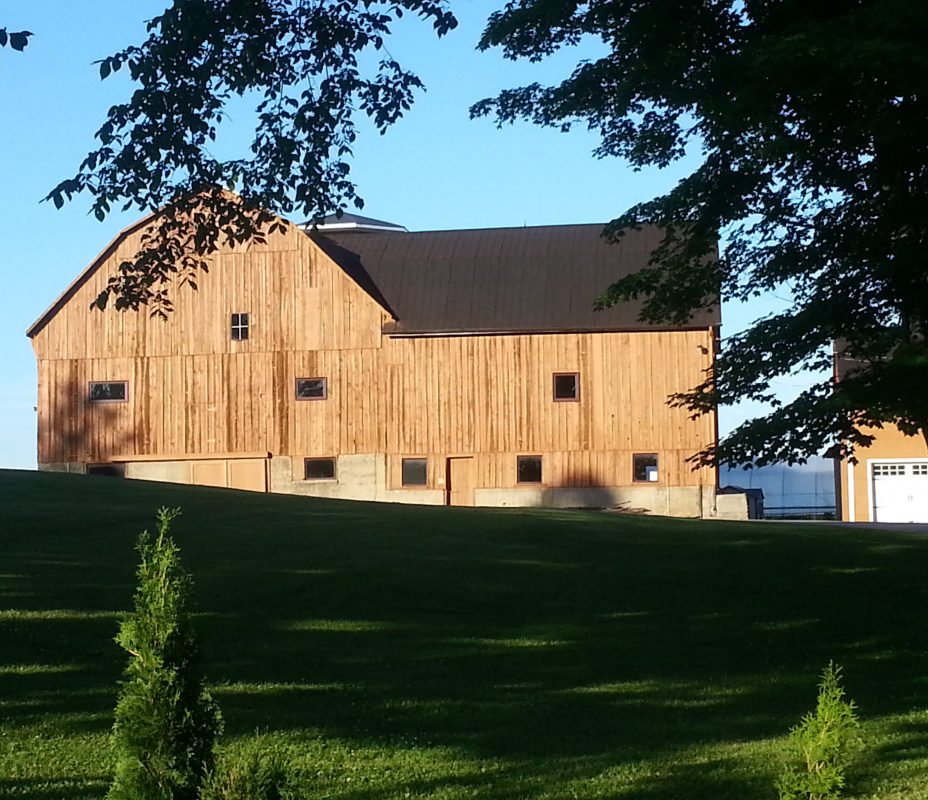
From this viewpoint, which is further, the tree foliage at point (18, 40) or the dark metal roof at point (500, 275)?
the dark metal roof at point (500, 275)

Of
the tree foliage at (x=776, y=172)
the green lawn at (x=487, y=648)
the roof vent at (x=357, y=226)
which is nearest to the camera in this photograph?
the green lawn at (x=487, y=648)

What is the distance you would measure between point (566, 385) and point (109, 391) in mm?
15688

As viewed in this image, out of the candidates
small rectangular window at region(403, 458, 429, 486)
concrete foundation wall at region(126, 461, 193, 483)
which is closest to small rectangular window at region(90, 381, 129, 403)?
concrete foundation wall at region(126, 461, 193, 483)

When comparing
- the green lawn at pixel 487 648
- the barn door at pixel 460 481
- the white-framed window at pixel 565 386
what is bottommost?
the green lawn at pixel 487 648

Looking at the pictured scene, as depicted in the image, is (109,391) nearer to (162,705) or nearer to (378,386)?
(378,386)

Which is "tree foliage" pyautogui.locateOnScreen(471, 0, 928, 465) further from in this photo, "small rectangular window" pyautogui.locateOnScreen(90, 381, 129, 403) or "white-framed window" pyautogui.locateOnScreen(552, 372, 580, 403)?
"small rectangular window" pyautogui.locateOnScreen(90, 381, 129, 403)

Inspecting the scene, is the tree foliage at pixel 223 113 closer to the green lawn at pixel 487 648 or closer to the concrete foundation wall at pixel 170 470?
the green lawn at pixel 487 648

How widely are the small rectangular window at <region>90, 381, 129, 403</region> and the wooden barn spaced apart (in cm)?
8

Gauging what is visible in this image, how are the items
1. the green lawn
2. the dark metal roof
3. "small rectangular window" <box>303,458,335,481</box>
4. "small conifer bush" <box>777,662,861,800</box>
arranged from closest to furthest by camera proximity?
"small conifer bush" <box>777,662,861,800</box>, the green lawn, "small rectangular window" <box>303,458,335,481</box>, the dark metal roof

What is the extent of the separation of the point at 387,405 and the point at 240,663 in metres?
32.0

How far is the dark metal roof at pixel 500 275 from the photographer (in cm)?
4612

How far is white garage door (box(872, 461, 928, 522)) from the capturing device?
147 ft

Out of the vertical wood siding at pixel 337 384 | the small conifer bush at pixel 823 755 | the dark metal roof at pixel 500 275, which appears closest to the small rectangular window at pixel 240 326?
the vertical wood siding at pixel 337 384

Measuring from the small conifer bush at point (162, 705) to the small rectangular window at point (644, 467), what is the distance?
3894 cm
